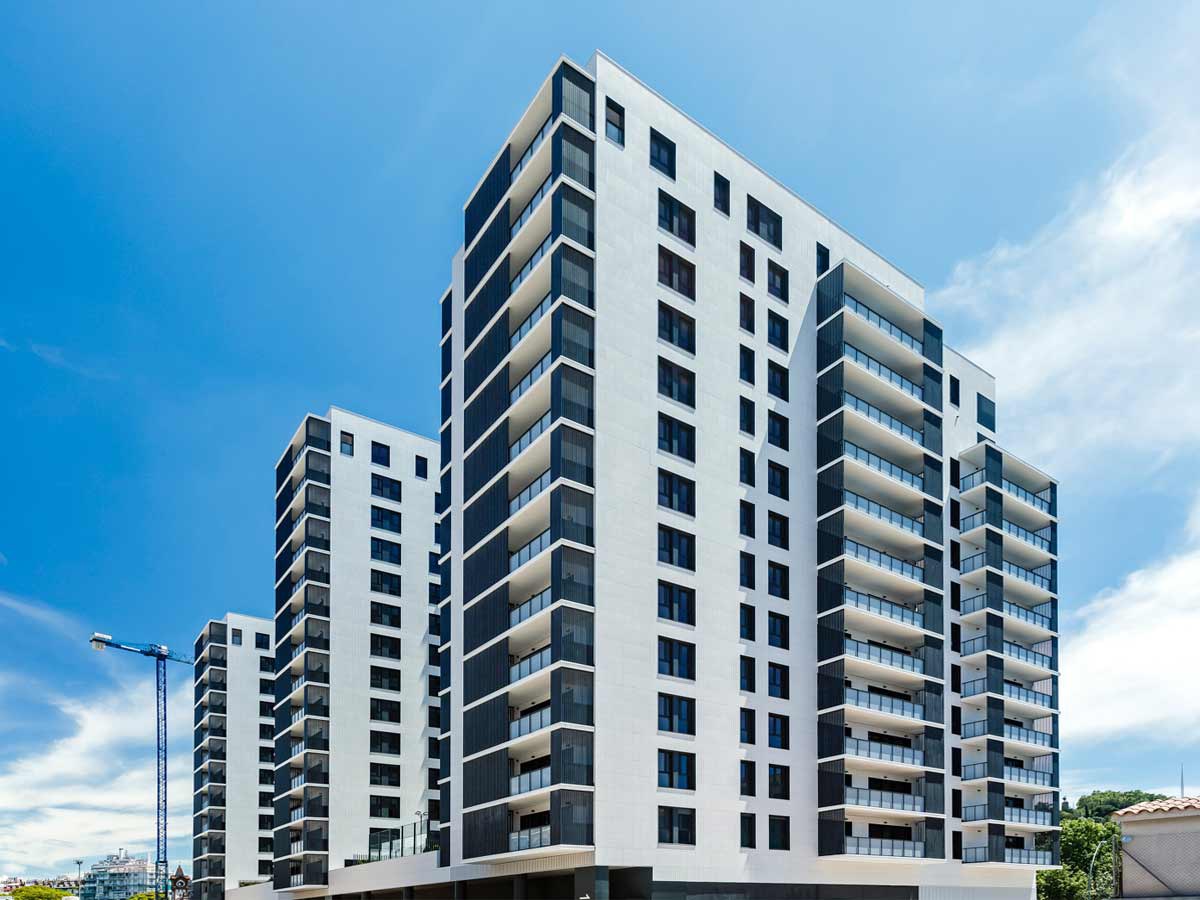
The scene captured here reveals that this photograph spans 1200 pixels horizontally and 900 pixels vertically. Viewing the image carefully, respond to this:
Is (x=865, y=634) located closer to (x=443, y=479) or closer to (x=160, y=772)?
(x=443, y=479)

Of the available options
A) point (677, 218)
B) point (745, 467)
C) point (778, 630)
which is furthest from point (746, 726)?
point (677, 218)

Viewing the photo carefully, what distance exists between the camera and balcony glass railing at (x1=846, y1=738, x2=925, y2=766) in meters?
57.8

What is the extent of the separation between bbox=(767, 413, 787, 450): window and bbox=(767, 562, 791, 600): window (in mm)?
7003

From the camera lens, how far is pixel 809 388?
6341cm

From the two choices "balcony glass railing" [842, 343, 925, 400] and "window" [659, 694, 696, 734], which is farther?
"balcony glass railing" [842, 343, 925, 400]

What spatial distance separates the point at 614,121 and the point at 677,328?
11405 mm

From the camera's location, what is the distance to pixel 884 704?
197 ft

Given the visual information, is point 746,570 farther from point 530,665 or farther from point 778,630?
point 530,665

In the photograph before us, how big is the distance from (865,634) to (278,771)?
180ft

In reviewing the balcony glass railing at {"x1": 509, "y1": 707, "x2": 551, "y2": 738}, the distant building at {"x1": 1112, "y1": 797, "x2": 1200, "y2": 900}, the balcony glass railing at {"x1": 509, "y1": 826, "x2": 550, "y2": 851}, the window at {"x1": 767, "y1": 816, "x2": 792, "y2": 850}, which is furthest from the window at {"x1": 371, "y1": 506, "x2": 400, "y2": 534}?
the distant building at {"x1": 1112, "y1": 797, "x2": 1200, "y2": 900}

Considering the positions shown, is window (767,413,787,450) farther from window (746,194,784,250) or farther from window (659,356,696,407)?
window (746,194,784,250)

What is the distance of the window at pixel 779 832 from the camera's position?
53781mm

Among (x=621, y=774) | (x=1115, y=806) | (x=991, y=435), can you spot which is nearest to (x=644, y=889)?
(x=621, y=774)

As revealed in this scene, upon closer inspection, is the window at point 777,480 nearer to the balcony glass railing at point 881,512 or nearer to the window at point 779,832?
the balcony glass railing at point 881,512
